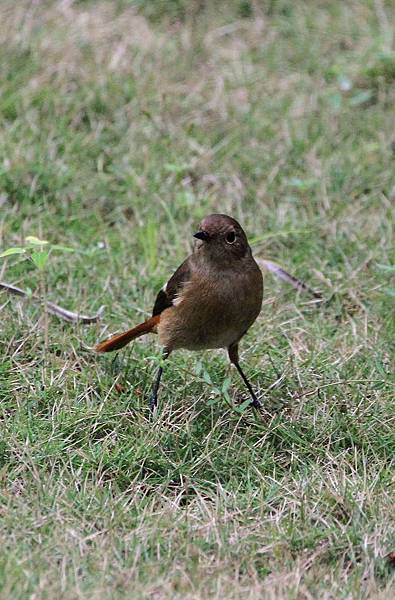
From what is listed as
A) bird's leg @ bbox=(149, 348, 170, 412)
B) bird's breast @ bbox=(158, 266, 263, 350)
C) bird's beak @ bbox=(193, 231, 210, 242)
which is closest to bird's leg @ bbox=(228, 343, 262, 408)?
bird's breast @ bbox=(158, 266, 263, 350)

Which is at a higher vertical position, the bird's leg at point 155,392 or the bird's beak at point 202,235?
the bird's beak at point 202,235

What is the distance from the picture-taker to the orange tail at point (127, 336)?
16.7 ft

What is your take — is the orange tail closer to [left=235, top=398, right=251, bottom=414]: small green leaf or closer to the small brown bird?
the small brown bird

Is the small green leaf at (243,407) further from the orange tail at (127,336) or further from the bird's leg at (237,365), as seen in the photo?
the orange tail at (127,336)

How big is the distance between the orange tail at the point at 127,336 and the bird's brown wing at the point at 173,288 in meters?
0.04

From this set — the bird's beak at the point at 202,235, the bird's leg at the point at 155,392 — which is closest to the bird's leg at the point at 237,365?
the bird's leg at the point at 155,392

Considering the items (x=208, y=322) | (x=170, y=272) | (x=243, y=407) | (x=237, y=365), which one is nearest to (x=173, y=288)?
(x=208, y=322)

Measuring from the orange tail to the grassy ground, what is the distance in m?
0.10

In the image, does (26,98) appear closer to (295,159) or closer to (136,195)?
(136,195)

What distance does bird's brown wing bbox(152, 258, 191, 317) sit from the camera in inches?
193

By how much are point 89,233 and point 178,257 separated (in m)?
0.57

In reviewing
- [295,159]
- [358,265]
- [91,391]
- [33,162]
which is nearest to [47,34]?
[33,162]

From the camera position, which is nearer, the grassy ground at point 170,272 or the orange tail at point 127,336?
→ the grassy ground at point 170,272

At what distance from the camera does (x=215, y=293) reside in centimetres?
475
